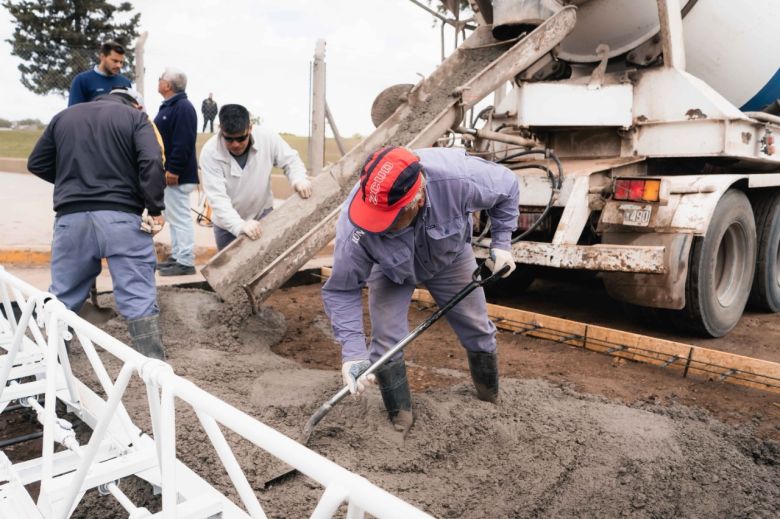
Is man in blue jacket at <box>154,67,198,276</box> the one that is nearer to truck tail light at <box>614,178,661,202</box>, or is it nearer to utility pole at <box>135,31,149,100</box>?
utility pole at <box>135,31,149,100</box>

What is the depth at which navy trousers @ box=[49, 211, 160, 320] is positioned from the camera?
3.21m

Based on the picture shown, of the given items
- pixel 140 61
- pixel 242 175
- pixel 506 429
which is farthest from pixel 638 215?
pixel 140 61

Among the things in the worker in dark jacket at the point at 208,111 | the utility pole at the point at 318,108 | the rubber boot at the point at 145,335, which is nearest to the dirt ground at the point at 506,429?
the rubber boot at the point at 145,335

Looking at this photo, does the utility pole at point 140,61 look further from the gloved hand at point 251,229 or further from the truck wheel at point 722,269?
the truck wheel at point 722,269

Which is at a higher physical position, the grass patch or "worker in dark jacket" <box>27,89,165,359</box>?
the grass patch

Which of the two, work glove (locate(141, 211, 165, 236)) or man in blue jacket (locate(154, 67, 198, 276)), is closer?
work glove (locate(141, 211, 165, 236))

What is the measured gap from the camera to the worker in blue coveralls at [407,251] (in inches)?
92.8

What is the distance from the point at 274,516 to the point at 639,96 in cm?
391

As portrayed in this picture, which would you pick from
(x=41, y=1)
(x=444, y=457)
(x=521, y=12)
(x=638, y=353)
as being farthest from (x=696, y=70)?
(x=41, y=1)

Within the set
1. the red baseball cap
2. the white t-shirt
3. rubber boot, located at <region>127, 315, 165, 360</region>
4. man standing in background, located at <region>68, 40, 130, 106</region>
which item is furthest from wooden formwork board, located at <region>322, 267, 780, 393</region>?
man standing in background, located at <region>68, 40, 130, 106</region>

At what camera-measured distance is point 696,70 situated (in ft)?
16.6

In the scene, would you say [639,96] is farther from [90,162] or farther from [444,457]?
[90,162]

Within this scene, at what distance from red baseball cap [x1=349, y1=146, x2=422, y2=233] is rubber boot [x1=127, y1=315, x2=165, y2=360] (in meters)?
1.51

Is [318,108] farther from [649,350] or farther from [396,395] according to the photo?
[396,395]
